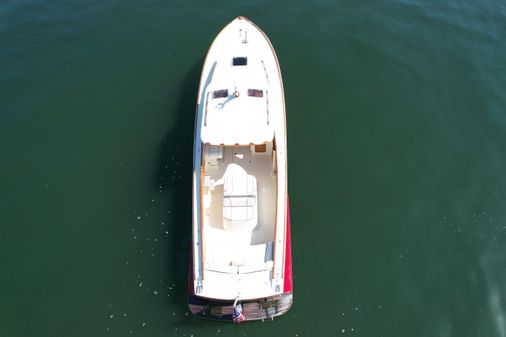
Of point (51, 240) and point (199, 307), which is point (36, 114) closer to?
point (51, 240)

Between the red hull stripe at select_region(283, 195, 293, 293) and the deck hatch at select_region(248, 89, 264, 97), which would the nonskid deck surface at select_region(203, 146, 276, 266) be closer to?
the red hull stripe at select_region(283, 195, 293, 293)

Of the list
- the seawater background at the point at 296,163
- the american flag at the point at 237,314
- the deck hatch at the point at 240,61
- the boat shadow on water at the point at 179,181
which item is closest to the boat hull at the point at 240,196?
the deck hatch at the point at 240,61

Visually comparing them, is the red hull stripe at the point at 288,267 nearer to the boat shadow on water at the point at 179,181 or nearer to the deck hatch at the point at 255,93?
the boat shadow on water at the point at 179,181

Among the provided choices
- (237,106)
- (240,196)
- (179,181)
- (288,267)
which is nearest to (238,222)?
(240,196)

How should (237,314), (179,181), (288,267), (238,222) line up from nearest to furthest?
(237,314) < (288,267) < (238,222) < (179,181)

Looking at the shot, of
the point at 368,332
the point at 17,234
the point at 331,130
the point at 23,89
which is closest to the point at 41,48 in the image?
the point at 23,89

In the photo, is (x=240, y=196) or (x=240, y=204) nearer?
(x=240, y=204)

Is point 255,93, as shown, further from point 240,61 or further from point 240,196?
point 240,196
